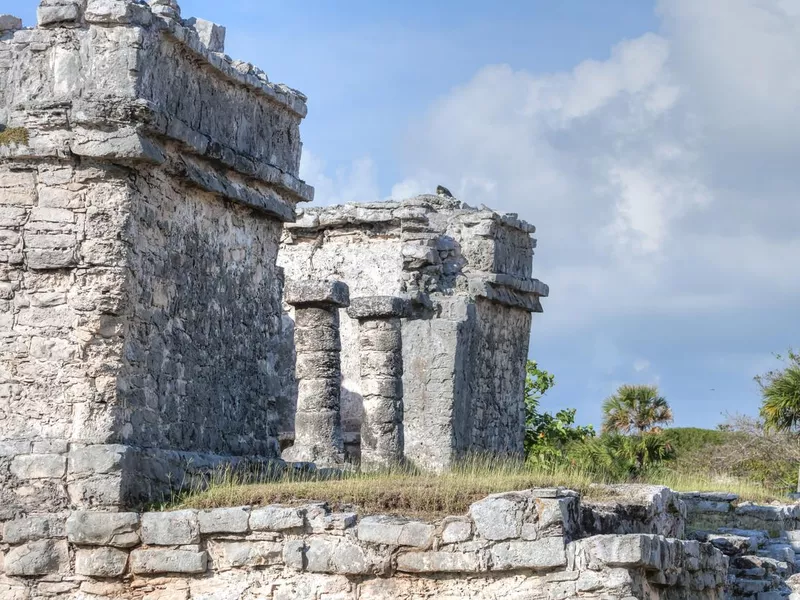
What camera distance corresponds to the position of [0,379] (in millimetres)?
9242

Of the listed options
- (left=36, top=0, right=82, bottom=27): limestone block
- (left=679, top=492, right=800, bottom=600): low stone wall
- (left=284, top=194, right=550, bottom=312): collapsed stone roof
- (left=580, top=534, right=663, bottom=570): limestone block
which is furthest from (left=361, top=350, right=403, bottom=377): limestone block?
(left=580, top=534, right=663, bottom=570): limestone block

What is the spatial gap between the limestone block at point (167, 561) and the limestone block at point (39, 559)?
53 centimetres

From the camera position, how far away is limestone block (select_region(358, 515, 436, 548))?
802 centimetres

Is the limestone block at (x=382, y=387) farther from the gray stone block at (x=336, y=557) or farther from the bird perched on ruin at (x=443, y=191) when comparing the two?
the gray stone block at (x=336, y=557)

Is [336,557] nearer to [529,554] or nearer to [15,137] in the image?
[529,554]

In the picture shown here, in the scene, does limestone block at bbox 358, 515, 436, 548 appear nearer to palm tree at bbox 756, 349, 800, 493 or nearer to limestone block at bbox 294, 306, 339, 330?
limestone block at bbox 294, 306, 339, 330

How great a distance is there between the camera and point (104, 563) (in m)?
8.72

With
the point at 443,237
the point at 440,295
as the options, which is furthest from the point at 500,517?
the point at 443,237

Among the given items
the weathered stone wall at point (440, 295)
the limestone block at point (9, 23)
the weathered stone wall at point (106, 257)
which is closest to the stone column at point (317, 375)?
the weathered stone wall at point (440, 295)

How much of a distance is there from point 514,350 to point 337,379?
3630 mm

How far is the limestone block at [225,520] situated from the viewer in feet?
27.8

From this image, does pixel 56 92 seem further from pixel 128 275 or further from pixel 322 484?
pixel 322 484

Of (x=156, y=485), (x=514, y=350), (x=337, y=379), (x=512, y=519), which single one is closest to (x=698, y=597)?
(x=512, y=519)

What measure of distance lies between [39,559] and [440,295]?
320 inches
